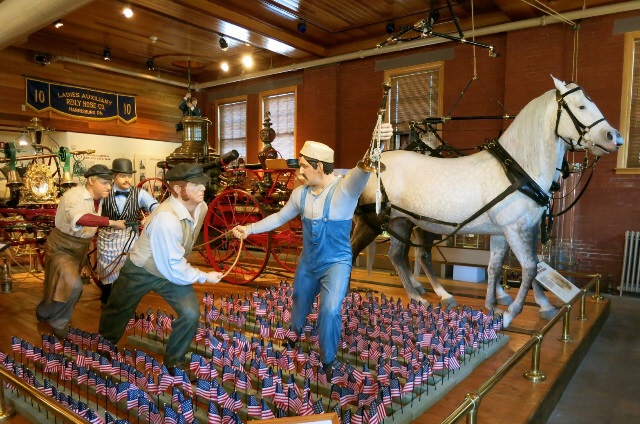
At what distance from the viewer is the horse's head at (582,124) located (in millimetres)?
3486

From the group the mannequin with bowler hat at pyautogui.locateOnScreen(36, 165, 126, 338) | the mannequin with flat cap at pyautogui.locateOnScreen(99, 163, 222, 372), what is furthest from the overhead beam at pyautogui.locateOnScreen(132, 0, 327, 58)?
the mannequin with flat cap at pyautogui.locateOnScreen(99, 163, 222, 372)

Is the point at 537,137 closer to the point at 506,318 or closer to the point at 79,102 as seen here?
the point at 506,318

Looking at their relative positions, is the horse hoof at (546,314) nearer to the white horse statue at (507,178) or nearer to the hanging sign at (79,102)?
the white horse statue at (507,178)

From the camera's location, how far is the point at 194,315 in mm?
2945

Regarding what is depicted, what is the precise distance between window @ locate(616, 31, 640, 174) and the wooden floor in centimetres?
278

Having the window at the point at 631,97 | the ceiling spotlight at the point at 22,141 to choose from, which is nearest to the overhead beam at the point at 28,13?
the ceiling spotlight at the point at 22,141

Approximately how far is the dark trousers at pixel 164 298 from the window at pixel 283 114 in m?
7.98

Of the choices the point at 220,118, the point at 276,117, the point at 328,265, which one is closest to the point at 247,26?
the point at 276,117

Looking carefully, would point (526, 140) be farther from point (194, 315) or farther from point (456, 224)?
point (194, 315)

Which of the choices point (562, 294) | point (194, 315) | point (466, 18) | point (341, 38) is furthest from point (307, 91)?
point (194, 315)

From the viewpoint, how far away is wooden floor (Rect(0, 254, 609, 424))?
279 centimetres

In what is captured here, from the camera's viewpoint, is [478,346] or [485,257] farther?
[485,257]

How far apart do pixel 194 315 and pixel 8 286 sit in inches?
165

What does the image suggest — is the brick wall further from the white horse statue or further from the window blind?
the white horse statue
